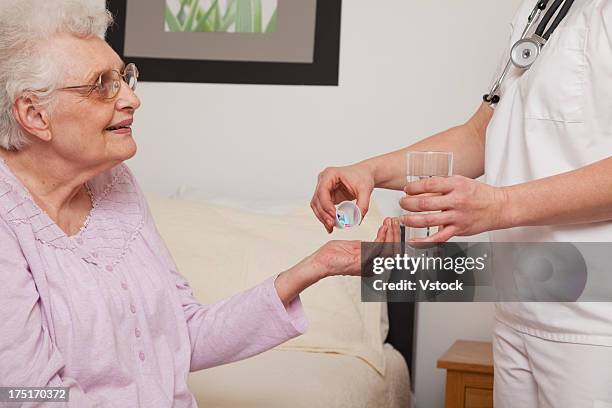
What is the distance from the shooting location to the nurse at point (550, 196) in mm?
1227

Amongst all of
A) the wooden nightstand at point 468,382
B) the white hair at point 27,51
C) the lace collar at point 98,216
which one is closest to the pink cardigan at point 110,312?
the lace collar at point 98,216

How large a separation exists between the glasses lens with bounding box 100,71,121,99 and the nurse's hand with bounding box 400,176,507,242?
0.61 m

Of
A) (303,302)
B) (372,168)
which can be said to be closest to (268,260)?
(303,302)

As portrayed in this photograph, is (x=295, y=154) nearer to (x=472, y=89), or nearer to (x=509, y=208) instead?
(x=472, y=89)

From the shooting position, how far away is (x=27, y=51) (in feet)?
4.80

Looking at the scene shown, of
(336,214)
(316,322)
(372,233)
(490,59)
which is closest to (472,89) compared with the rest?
(490,59)

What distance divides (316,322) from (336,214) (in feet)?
2.86

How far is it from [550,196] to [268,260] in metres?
1.32

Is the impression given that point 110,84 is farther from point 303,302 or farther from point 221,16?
point 221,16

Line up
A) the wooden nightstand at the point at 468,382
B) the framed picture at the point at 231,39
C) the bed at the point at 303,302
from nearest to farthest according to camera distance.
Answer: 1. the bed at the point at 303,302
2. the wooden nightstand at the point at 468,382
3. the framed picture at the point at 231,39

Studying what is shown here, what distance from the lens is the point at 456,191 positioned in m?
1.21

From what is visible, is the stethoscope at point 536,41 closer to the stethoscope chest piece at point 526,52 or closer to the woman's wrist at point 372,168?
the stethoscope chest piece at point 526,52

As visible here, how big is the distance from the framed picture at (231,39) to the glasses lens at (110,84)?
4.50 ft

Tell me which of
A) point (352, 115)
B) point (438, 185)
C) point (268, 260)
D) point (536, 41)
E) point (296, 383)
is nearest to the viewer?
point (438, 185)
